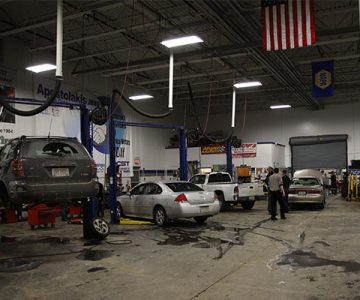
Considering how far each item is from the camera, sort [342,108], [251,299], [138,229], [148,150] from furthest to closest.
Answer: [342,108] → [148,150] → [138,229] → [251,299]

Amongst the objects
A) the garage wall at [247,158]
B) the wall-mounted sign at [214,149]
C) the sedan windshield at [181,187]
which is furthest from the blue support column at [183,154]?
the wall-mounted sign at [214,149]

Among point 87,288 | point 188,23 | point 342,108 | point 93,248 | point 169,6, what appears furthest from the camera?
point 342,108

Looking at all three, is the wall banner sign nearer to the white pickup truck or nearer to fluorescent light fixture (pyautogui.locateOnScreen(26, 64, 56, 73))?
the white pickup truck

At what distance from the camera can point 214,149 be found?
27156 millimetres

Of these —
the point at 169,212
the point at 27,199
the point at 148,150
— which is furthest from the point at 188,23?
the point at 148,150

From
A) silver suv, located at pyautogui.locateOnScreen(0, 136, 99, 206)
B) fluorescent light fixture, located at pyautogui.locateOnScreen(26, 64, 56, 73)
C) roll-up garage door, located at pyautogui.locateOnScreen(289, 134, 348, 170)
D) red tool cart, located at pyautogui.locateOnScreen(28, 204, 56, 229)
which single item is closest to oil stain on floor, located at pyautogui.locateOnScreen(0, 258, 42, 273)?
silver suv, located at pyautogui.locateOnScreen(0, 136, 99, 206)

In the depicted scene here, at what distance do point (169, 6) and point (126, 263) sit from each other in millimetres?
9909

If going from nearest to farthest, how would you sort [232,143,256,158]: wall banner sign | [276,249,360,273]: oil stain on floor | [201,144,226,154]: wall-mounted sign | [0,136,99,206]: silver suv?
1. [276,249,360,273]: oil stain on floor
2. [0,136,99,206]: silver suv
3. [232,143,256,158]: wall banner sign
4. [201,144,226,154]: wall-mounted sign

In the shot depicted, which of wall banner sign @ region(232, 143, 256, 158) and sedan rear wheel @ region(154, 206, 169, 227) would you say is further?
wall banner sign @ region(232, 143, 256, 158)

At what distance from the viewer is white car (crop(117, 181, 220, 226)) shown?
1203 centimetres

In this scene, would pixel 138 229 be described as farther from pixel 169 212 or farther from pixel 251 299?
pixel 251 299

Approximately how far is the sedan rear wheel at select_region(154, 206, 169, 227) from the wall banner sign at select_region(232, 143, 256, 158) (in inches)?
567

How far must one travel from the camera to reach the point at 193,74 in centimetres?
2373

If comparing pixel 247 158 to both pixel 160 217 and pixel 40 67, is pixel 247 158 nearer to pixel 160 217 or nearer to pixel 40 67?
pixel 40 67
